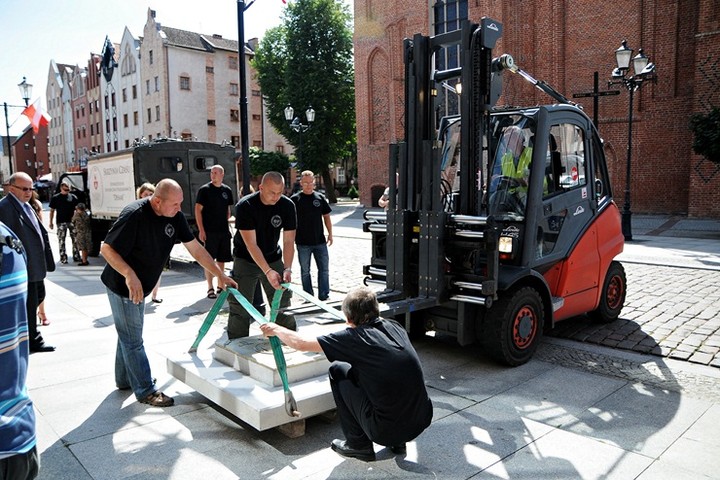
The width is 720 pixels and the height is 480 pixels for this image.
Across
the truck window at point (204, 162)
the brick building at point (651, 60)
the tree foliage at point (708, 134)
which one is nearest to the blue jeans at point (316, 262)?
the truck window at point (204, 162)

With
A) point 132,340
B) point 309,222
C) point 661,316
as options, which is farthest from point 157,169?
point 661,316

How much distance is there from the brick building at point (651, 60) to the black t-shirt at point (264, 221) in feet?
68.3

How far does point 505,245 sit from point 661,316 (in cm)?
319

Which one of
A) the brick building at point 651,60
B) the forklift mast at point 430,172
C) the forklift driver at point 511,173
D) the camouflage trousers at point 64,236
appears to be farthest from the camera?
the brick building at point 651,60

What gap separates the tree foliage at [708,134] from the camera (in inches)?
685

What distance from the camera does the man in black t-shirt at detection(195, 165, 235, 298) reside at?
354 inches

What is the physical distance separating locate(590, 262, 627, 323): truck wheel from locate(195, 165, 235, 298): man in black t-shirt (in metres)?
5.46

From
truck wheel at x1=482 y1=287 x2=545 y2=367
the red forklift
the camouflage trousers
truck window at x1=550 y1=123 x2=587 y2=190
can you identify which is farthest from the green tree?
truck wheel at x1=482 y1=287 x2=545 y2=367

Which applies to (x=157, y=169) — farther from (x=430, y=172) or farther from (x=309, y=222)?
(x=430, y=172)

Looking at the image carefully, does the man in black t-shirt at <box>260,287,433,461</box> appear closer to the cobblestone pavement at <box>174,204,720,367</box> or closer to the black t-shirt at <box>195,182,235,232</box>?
the cobblestone pavement at <box>174,204,720,367</box>

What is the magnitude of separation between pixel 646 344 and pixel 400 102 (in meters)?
26.2

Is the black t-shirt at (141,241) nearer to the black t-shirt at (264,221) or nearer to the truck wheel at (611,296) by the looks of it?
the black t-shirt at (264,221)

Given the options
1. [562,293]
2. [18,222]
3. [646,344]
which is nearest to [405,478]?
[562,293]

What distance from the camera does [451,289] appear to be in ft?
18.6
